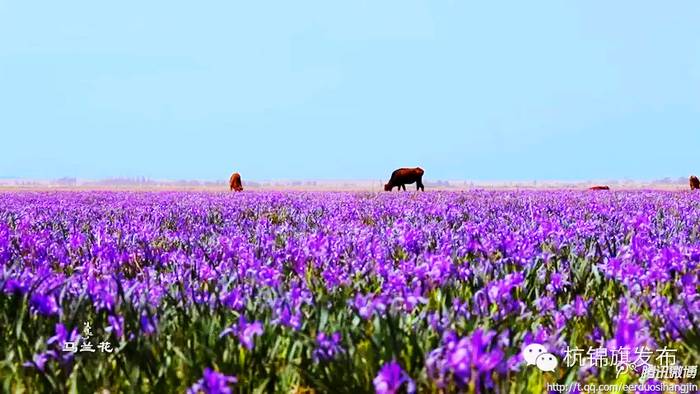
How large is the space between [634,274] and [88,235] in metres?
4.51

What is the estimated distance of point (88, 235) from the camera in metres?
6.21

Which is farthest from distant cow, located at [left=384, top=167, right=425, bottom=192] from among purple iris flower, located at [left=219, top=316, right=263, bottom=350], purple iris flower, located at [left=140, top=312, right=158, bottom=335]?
purple iris flower, located at [left=219, top=316, right=263, bottom=350]

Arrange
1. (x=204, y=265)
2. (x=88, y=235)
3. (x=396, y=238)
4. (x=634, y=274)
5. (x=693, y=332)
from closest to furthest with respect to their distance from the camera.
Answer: (x=693, y=332), (x=634, y=274), (x=204, y=265), (x=396, y=238), (x=88, y=235)

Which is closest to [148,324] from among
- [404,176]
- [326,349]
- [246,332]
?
[246,332]

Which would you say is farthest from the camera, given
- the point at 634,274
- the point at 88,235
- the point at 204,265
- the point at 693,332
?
the point at 88,235

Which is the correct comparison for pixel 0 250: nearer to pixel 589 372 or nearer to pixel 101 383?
pixel 101 383

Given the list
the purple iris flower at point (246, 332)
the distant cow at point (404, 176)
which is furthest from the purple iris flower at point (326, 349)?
the distant cow at point (404, 176)

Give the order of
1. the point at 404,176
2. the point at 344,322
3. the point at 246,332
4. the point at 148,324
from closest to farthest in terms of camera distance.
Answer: the point at 246,332, the point at 148,324, the point at 344,322, the point at 404,176

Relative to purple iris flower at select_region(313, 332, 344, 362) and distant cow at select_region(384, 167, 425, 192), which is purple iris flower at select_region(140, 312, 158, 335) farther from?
distant cow at select_region(384, 167, 425, 192)

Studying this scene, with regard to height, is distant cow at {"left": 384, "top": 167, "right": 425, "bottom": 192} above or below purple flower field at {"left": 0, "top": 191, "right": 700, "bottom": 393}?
above

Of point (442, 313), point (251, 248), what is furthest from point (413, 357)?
point (251, 248)

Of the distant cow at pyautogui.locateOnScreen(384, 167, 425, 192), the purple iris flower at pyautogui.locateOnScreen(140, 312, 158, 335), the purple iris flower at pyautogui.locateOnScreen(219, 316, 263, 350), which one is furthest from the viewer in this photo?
the distant cow at pyautogui.locateOnScreen(384, 167, 425, 192)

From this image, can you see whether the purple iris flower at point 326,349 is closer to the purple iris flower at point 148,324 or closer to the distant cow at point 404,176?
the purple iris flower at point 148,324

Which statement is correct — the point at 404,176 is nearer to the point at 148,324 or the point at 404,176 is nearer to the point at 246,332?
the point at 148,324
